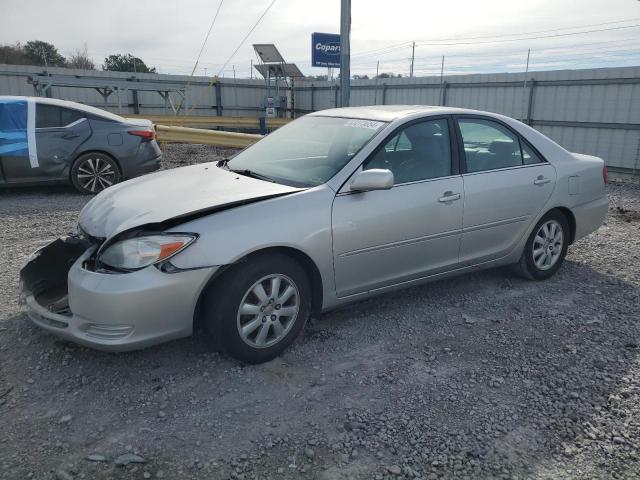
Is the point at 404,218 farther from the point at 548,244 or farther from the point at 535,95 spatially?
the point at 535,95

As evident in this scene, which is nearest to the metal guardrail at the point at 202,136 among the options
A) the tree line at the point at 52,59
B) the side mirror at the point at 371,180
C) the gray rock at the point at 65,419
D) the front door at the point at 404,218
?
the front door at the point at 404,218

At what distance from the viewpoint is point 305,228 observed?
10.9 feet

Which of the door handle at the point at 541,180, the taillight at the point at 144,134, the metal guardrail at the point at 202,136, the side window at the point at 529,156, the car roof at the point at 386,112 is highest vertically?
the car roof at the point at 386,112

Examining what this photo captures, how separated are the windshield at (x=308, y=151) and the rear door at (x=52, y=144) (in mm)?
4558

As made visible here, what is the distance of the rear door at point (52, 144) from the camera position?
25.0 feet

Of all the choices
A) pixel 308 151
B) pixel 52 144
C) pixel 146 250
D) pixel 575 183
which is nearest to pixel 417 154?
pixel 308 151

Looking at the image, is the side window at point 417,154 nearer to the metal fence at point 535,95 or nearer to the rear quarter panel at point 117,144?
the rear quarter panel at point 117,144

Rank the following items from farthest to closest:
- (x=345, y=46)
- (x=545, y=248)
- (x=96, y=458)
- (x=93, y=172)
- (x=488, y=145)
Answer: (x=345, y=46)
(x=93, y=172)
(x=545, y=248)
(x=488, y=145)
(x=96, y=458)

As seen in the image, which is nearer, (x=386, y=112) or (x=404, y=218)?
(x=404, y=218)

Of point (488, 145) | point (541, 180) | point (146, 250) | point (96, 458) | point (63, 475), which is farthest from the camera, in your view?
point (541, 180)

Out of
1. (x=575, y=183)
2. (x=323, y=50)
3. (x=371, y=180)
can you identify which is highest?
(x=323, y=50)

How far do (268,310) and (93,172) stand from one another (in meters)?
5.99

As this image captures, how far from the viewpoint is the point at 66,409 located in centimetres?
288

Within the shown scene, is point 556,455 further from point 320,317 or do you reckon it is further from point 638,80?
point 638,80
